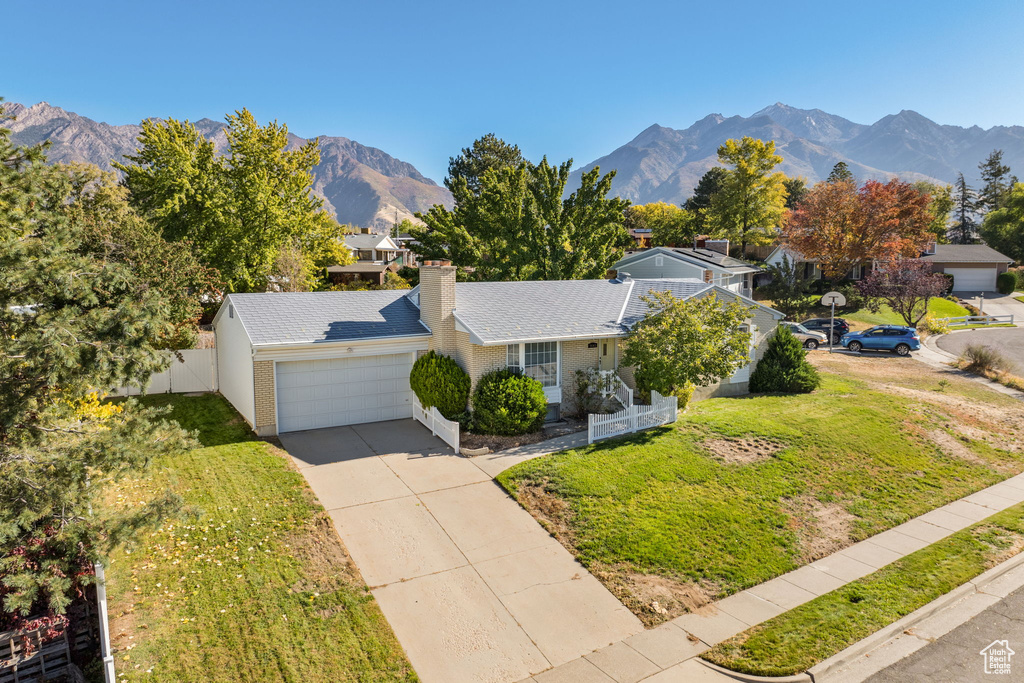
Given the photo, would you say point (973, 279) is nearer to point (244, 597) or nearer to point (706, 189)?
point (706, 189)

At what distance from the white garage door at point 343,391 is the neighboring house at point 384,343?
1.2 inches

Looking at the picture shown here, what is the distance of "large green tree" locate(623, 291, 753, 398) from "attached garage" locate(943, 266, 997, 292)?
5304cm

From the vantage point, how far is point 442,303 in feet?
64.1

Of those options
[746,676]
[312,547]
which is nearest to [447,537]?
[312,547]

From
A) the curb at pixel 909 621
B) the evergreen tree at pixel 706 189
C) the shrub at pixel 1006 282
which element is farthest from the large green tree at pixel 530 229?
the shrub at pixel 1006 282

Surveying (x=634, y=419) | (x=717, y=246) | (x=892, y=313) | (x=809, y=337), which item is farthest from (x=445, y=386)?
(x=892, y=313)

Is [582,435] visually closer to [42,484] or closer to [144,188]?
[42,484]

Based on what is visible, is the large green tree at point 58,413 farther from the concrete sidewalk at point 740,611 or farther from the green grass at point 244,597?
the concrete sidewalk at point 740,611

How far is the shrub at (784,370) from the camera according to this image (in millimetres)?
23844

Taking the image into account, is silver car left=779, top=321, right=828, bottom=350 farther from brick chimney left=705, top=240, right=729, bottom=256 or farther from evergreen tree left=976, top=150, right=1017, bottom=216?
evergreen tree left=976, top=150, right=1017, bottom=216

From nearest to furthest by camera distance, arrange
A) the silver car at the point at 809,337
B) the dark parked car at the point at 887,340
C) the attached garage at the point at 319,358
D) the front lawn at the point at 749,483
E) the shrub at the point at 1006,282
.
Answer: the front lawn at the point at 749,483 < the attached garage at the point at 319,358 < the dark parked car at the point at 887,340 < the silver car at the point at 809,337 < the shrub at the point at 1006,282

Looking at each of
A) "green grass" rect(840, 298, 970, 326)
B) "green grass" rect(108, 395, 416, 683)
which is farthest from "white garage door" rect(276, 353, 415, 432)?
"green grass" rect(840, 298, 970, 326)

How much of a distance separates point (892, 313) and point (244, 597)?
4907cm

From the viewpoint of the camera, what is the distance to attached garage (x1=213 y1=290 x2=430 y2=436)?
17953mm
